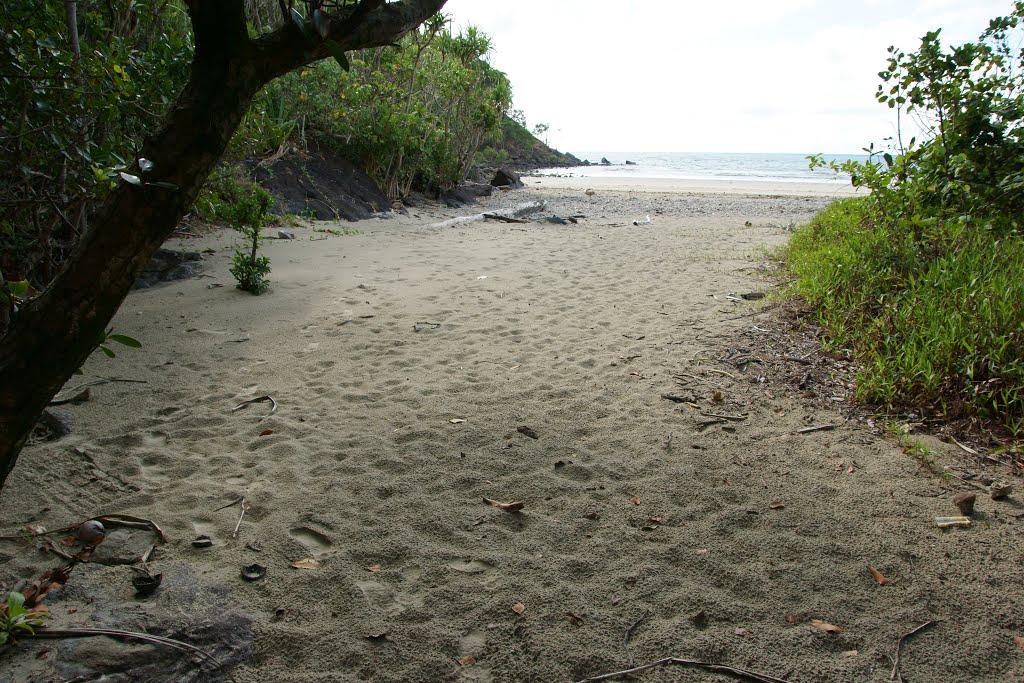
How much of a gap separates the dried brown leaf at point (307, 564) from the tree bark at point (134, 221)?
92 cm

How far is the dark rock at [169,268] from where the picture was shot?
19.3 feet

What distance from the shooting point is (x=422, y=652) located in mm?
1894

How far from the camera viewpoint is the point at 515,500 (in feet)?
8.87

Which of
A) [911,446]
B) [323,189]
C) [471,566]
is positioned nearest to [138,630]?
[471,566]

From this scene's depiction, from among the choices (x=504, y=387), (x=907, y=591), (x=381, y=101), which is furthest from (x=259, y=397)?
(x=381, y=101)

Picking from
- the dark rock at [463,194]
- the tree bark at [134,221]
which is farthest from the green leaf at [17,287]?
the dark rock at [463,194]

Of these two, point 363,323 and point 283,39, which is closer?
point 283,39

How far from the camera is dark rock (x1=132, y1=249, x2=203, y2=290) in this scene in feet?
19.3

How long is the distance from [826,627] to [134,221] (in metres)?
2.36

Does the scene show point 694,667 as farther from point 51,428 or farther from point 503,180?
point 503,180

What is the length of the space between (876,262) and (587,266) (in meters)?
3.11

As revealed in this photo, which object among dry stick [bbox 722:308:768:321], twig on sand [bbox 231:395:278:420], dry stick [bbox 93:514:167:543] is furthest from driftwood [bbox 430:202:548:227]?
dry stick [bbox 93:514:167:543]

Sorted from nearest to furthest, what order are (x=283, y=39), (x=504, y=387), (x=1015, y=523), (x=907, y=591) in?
(x=283, y=39) < (x=907, y=591) < (x=1015, y=523) < (x=504, y=387)

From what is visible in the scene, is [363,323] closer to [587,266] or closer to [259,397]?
[259,397]
